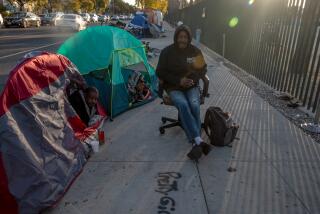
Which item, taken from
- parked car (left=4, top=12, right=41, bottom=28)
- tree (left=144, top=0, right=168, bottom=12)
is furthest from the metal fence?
tree (left=144, top=0, right=168, bottom=12)

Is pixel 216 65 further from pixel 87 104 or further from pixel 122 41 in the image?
pixel 87 104

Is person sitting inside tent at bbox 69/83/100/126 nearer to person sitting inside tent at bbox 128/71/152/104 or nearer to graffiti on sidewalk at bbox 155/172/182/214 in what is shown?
person sitting inside tent at bbox 128/71/152/104

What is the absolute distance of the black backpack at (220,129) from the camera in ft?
14.9

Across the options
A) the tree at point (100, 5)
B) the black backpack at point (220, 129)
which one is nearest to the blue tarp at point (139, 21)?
the black backpack at point (220, 129)

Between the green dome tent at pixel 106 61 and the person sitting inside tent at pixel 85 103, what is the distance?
1.97 feet

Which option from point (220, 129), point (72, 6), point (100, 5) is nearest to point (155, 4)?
point (72, 6)

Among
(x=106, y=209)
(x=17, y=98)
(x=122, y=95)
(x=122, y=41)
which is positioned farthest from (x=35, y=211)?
(x=122, y=41)

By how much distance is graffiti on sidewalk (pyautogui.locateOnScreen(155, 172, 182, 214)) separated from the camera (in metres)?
3.23

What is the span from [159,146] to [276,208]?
193cm

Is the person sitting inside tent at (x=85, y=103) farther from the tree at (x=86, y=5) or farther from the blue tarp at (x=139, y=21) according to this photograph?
the tree at (x=86, y=5)

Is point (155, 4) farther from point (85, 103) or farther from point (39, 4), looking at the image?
point (85, 103)

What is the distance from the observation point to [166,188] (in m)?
3.59

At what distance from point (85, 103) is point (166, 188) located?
2173 mm

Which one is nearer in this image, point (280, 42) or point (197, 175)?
point (197, 175)
